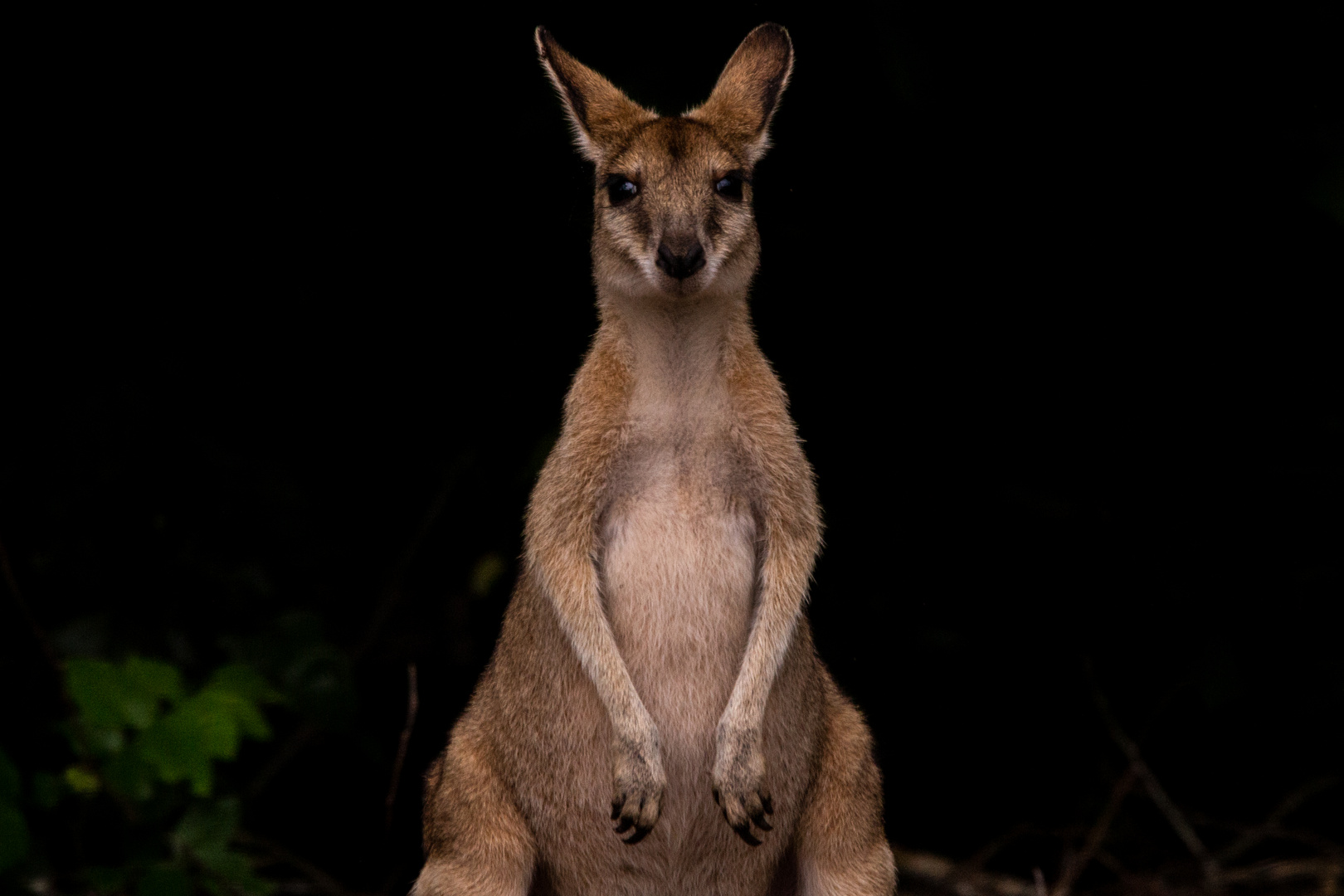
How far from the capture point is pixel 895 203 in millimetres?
5414

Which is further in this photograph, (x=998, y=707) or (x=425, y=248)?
(x=998, y=707)

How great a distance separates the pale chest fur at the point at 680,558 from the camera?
134 inches

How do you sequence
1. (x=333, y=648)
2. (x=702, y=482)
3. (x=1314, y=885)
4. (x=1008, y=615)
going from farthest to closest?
1. (x=1008, y=615)
2. (x=1314, y=885)
3. (x=333, y=648)
4. (x=702, y=482)

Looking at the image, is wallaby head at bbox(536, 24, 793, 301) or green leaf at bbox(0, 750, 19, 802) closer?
wallaby head at bbox(536, 24, 793, 301)

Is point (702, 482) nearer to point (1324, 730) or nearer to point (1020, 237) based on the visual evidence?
point (1020, 237)

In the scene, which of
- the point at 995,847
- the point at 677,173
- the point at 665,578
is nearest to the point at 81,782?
the point at 665,578

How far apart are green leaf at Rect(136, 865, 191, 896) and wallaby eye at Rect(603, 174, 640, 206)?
2382mm

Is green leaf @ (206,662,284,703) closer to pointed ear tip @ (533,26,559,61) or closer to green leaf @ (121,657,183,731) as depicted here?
green leaf @ (121,657,183,731)

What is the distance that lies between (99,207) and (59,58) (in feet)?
1.75

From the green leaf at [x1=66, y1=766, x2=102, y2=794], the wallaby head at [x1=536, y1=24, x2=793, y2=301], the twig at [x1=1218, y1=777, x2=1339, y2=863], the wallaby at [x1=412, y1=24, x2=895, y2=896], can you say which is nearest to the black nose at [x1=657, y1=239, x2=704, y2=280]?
the wallaby head at [x1=536, y1=24, x2=793, y2=301]

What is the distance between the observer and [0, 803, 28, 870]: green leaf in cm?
397

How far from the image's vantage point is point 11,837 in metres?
3.99

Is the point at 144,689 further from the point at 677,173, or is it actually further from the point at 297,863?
the point at 677,173

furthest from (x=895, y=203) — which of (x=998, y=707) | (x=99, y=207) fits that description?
(x=99, y=207)
